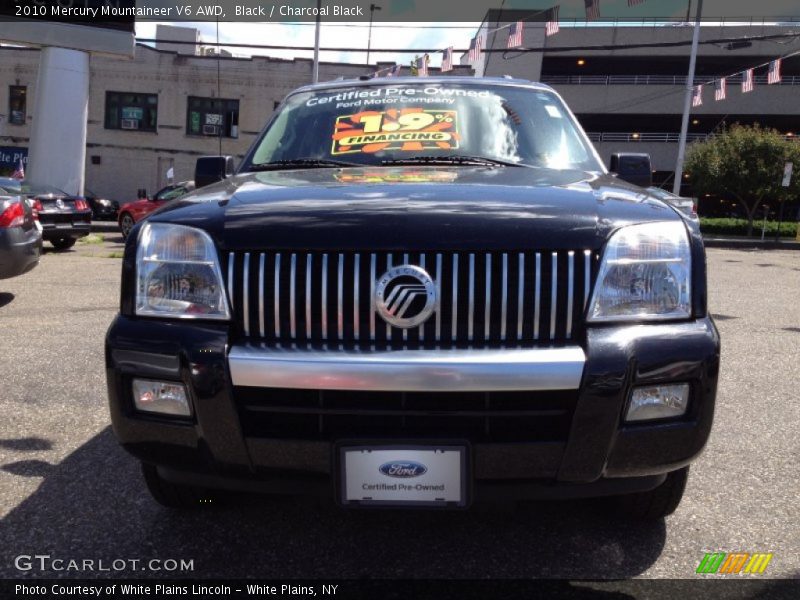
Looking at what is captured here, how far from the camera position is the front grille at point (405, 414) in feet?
6.77

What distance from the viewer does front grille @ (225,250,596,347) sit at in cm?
214

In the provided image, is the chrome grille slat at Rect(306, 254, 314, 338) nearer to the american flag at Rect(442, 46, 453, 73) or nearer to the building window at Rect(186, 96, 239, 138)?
the american flag at Rect(442, 46, 453, 73)

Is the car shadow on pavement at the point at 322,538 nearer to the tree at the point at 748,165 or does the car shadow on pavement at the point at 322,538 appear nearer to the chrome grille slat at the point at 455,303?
the chrome grille slat at the point at 455,303

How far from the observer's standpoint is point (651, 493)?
8.65ft

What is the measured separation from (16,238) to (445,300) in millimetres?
6491

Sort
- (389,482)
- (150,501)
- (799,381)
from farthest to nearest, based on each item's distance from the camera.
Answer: (799,381)
(150,501)
(389,482)

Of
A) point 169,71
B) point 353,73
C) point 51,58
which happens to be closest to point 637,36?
point 353,73

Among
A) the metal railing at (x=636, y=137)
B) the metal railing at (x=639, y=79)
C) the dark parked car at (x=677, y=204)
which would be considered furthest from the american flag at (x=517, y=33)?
the metal railing at (x=639, y=79)

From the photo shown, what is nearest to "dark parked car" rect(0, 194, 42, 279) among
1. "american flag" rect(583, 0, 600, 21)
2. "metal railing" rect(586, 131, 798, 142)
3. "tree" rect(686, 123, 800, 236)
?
"american flag" rect(583, 0, 600, 21)

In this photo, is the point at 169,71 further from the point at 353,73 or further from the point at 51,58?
the point at 51,58

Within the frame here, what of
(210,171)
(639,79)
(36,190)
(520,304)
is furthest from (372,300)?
(639,79)

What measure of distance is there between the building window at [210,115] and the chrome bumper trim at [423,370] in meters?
32.3

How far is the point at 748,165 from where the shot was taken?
2916 centimetres

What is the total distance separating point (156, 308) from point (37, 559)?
0.95m
